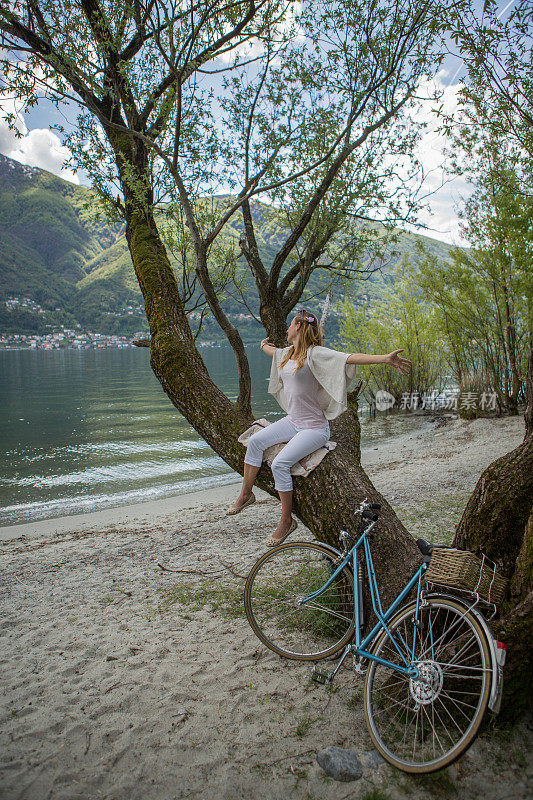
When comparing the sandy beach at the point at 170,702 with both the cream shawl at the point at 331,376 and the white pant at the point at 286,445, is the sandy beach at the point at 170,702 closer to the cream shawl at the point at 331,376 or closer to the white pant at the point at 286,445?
the white pant at the point at 286,445

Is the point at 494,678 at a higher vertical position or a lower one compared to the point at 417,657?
higher

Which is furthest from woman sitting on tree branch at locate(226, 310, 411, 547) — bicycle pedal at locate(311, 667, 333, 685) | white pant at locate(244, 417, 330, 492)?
bicycle pedal at locate(311, 667, 333, 685)

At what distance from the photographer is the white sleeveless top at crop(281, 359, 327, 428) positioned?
154 inches

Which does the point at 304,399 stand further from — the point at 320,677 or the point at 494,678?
the point at 494,678

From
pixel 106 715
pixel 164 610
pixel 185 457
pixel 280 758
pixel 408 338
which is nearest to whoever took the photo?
pixel 280 758

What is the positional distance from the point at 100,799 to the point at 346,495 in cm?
237

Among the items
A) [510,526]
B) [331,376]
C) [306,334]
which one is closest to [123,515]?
[306,334]

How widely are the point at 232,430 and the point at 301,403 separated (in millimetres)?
883

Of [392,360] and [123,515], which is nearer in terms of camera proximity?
[392,360]

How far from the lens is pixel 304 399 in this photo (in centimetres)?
394

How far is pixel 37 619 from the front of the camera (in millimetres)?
5117

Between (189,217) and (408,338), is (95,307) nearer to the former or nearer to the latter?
(408,338)

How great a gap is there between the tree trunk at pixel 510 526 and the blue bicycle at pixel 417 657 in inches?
7.0

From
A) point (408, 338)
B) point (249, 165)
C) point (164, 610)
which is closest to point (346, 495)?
point (164, 610)
